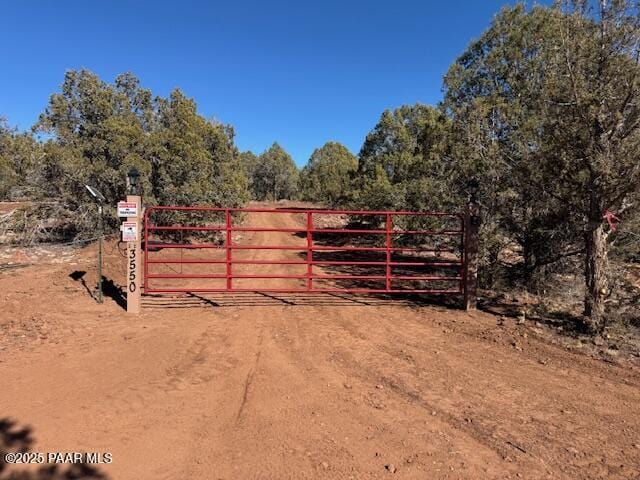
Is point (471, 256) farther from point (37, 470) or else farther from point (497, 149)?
point (37, 470)

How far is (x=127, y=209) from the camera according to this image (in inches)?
286

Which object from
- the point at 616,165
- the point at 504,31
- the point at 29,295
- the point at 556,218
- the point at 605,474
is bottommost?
the point at 605,474

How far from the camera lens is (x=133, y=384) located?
14.6 feet

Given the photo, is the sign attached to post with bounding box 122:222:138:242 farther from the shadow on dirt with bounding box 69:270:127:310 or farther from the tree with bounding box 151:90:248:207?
the tree with bounding box 151:90:248:207

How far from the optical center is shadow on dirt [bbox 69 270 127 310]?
26.3 ft

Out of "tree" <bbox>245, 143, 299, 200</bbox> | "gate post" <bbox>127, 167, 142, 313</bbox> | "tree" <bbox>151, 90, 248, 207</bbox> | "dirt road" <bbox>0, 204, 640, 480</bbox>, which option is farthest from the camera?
"tree" <bbox>245, 143, 299, 200</bbox>

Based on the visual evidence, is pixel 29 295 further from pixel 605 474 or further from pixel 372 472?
pixel 605 474

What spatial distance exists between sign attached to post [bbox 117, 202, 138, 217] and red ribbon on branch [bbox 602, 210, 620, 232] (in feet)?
24.0

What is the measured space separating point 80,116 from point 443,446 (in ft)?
49.4

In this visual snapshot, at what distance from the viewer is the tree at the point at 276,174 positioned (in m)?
62.9

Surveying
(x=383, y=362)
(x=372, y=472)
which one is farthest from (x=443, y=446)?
(x=383, y=362)

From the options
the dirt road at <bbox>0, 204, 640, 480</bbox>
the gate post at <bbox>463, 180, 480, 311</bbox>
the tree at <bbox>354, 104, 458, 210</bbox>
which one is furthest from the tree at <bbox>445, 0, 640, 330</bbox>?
the tree at <bbox>354, 104, 458, 210</bbox>

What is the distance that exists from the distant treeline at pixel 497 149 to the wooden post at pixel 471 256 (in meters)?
0.90

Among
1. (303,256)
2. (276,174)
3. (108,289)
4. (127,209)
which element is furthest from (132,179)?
(276,174)
